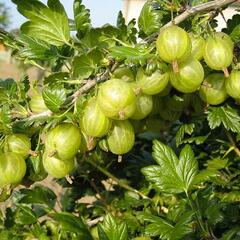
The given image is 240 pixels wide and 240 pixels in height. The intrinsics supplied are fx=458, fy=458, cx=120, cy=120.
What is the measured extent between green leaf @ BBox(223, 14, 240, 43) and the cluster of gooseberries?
73 millimetres

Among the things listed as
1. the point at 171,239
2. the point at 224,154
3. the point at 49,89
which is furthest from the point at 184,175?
the point at 49,89

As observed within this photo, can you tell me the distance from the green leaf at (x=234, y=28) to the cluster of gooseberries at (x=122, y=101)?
73 mm

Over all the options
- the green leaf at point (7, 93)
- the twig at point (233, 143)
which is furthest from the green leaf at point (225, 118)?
the green leaf at point (7, 93)

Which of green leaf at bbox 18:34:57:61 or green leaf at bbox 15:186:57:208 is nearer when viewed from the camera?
green leaf at bbox 18:34:57:61

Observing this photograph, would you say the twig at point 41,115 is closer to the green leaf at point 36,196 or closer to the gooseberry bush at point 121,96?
the gooseberry bush at point 121,96

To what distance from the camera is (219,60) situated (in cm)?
103

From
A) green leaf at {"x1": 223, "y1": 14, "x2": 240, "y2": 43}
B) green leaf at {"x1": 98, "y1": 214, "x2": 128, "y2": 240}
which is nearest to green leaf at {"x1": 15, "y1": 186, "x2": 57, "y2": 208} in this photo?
green leaf at {"x1": 98, "y1": 214, "x2": 128, "y2": 240}

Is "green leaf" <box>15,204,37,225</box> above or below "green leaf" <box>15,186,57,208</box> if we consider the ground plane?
below

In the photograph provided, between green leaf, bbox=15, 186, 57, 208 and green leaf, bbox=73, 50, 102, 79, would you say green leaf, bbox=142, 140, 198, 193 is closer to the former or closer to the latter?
green leaf, bbox=73, 50, 102, 79

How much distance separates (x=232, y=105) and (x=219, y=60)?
0.25 m

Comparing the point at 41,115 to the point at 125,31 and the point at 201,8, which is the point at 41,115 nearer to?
the point at 125,31

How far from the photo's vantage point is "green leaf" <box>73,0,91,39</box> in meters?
1.05

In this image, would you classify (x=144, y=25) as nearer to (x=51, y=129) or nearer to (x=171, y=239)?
(x=51, y=129)

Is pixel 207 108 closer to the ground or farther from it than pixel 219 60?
closer to the ground
